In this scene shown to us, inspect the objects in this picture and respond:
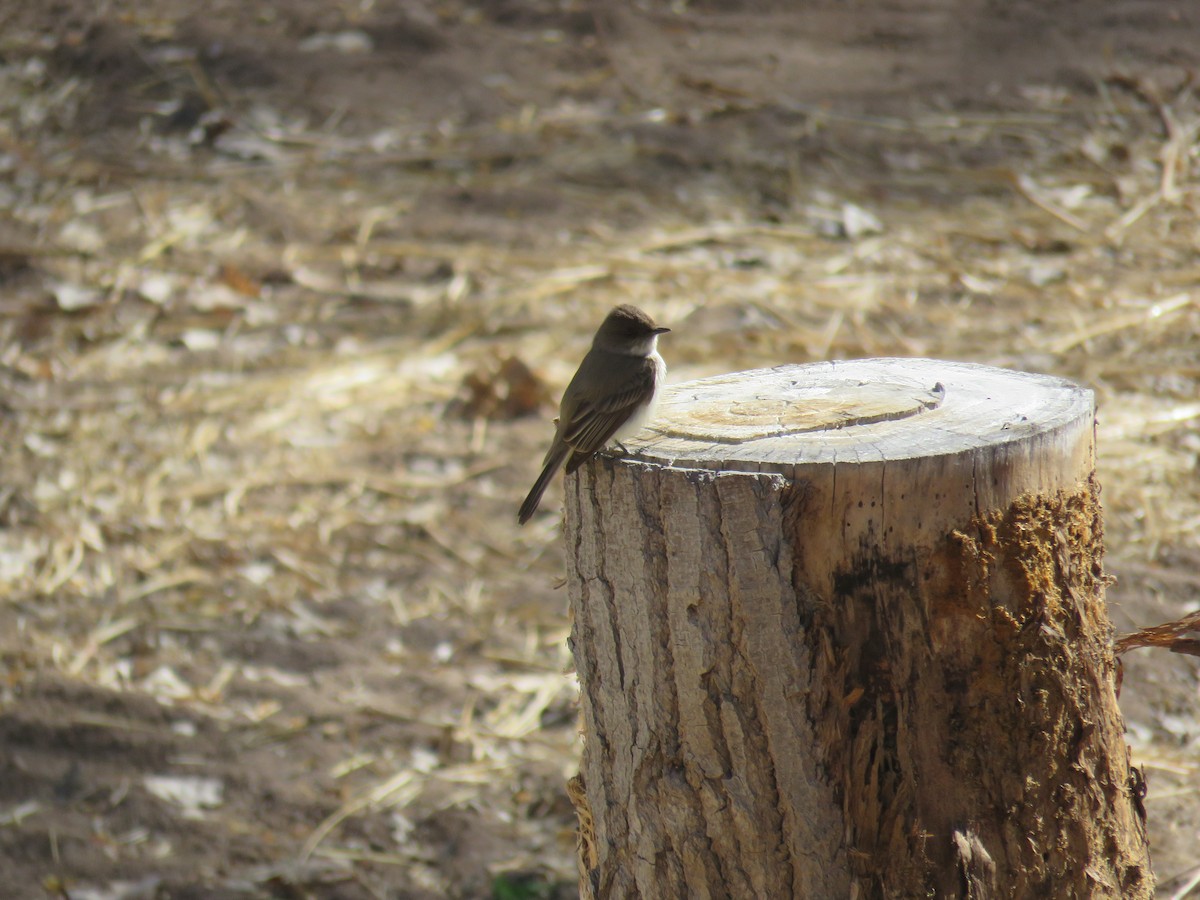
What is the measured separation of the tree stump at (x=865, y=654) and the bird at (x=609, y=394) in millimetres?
167

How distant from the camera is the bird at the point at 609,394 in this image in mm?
2908

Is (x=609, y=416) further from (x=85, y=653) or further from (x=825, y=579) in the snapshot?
(x=85, y=653)

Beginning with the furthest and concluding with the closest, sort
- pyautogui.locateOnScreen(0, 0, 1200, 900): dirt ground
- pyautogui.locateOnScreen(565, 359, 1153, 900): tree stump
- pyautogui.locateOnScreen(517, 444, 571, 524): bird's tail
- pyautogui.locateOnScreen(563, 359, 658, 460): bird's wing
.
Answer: pyautogui.locateOnScreen(0, 0, 1200, 900): dirt ground < pyautogui.locateOnScreen(517, 444, 571, 524): bird's tail < pyautogui.locateOnScreen(563, 359, 658, 460): bird's wing < pyautogui.locateOnScreen(565, 359, 1153, 900): tree stump

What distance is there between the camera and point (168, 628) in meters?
5.40

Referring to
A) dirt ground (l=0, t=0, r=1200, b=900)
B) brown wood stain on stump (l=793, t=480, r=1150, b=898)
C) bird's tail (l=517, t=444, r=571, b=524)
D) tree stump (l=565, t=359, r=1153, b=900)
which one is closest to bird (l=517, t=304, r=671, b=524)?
bird's tail (l=517, t=444, r=571, b=524)

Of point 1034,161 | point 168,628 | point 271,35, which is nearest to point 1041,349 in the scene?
point 1034,161

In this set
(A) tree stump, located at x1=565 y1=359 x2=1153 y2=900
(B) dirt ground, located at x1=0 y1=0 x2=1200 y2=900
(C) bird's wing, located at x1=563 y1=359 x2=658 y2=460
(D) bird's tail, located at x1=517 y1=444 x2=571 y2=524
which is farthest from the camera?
(B) dirt ground, located at x1=0 y1=0 x2=1200 y2=900

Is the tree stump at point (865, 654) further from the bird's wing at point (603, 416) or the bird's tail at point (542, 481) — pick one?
the bird's tail at point (542, 481)

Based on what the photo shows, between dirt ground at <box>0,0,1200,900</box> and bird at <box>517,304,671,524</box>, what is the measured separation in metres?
0.38

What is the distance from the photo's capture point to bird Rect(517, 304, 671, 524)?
2908mm

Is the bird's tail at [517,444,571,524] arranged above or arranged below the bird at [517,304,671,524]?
below

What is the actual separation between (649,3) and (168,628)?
752 cm

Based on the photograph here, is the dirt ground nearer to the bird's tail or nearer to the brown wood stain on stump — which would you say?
the bird's tail

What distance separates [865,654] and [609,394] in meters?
0.86
